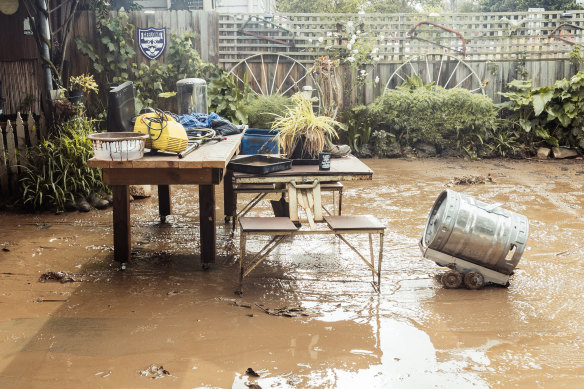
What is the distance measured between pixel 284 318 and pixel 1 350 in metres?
1.77

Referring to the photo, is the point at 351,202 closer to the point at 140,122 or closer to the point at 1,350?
the point at 140,122

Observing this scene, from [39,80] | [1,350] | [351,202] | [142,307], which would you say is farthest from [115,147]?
[39,80]

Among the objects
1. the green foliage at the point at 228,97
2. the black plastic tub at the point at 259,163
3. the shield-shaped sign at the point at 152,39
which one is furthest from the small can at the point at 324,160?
the shield-shaped sign at the point at 152,39

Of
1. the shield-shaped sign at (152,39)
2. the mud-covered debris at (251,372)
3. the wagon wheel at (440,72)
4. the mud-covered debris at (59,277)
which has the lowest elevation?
the mud-covered debris at (251,372)

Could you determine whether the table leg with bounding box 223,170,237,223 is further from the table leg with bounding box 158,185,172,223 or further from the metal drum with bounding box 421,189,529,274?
the metal drum with bounding box 421,189,529,274

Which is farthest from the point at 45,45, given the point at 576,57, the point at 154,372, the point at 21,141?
the point at 576,57

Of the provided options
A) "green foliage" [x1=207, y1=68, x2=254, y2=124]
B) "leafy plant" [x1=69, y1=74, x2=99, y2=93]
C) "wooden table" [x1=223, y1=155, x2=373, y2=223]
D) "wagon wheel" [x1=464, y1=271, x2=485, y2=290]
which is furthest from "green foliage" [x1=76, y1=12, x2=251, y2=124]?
"wagon wheel" [x1=464, y1=271, x2=485, y2=290]

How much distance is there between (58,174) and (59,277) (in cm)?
269

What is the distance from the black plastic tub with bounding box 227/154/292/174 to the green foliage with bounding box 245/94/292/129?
17.4 ft

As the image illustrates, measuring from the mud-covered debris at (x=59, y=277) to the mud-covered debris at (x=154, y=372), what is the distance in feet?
5.68

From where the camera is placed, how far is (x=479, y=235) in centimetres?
464

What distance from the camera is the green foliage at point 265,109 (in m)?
10.6

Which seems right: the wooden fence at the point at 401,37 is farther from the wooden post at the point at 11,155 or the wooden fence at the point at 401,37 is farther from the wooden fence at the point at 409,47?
the wooden post at the point at 11,155

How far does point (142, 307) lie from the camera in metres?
4.37
